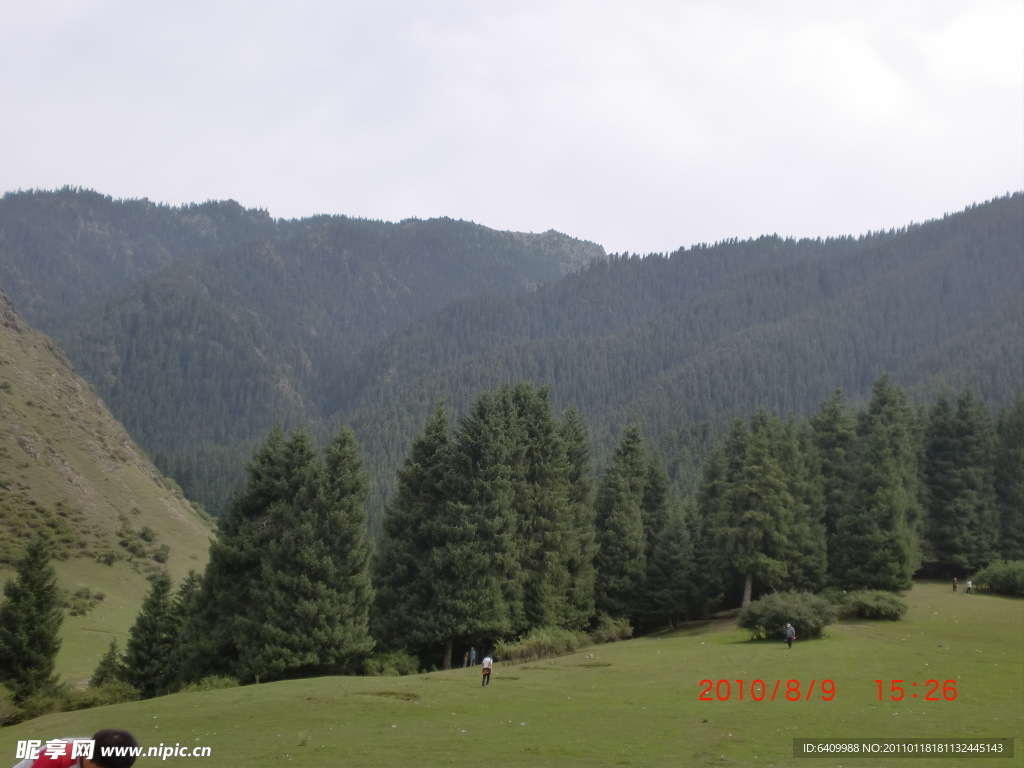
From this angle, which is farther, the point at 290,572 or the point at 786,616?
the point at 786,616

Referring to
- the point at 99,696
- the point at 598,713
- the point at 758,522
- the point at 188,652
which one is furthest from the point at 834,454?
the point at 99,696

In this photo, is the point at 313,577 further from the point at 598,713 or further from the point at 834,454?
the point at 834,454

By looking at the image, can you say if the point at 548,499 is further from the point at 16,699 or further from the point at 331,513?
the point at 16,699

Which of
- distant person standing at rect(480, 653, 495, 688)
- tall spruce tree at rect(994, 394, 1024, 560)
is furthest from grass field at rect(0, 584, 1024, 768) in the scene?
tall spruce tree at rect(994, 394, 1024, 560)

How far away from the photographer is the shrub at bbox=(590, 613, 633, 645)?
6294cm

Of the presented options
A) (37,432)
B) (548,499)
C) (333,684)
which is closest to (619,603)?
(548,499)

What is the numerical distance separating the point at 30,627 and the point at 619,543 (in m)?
40.6

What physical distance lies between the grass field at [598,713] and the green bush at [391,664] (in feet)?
20.0

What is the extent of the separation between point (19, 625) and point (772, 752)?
44342 millimetres

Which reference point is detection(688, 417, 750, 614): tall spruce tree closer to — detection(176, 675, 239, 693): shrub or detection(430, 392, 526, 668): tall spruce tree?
detection(430, 392, 526, 668): tall spruce tree

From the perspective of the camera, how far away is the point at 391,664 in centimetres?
5088

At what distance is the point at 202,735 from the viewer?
26531 millimetres

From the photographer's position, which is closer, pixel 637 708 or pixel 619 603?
pixel 637 708

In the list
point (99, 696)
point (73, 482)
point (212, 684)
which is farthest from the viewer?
point (73, 482)
